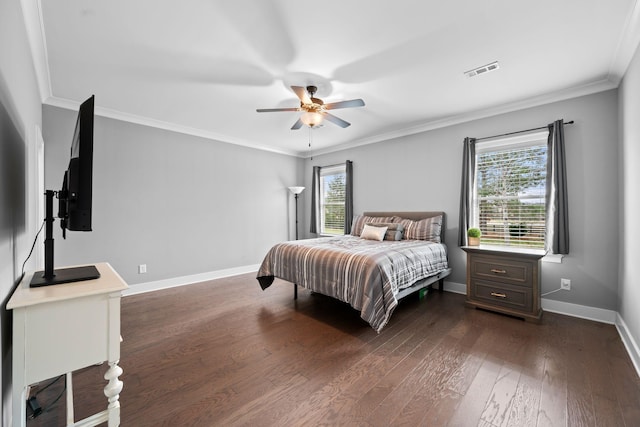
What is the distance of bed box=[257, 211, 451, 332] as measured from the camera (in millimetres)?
2521

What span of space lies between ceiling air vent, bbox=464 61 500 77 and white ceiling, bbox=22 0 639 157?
0.07 metres

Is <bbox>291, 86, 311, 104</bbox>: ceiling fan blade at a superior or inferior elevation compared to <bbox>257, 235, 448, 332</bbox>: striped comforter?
superior

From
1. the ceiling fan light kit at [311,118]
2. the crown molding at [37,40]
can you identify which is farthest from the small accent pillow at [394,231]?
the crown molding at [37,40]

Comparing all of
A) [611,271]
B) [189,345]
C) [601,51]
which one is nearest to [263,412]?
[189,345]

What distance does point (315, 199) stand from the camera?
6.07 m

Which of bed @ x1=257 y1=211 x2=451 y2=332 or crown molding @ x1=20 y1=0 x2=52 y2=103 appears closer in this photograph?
crown molding @ x1=20 y1=0 x2=52 y2=103

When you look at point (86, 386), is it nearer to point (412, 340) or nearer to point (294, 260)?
point (294, 260)

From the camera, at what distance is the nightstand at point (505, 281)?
2.86 metres

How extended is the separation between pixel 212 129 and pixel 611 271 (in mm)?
5609

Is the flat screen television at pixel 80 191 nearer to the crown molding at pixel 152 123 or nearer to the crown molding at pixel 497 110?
the crown molding at pixel 152 123

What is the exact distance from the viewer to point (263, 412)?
1.59 meters

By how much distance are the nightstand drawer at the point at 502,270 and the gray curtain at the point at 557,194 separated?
0.52 meters

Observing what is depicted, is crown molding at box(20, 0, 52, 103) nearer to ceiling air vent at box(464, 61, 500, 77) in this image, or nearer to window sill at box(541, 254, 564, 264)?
ceiling air vent at box(464, 61, 500, 77)

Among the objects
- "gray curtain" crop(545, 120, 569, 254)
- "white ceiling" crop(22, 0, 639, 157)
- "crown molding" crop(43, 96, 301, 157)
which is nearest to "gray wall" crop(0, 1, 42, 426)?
"white ceiling" crop(22, 0, 639, 157)
